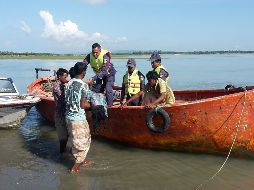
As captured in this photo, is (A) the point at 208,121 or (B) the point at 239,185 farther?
(A) the point at 208,121

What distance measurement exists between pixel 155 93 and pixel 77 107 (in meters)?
1.89

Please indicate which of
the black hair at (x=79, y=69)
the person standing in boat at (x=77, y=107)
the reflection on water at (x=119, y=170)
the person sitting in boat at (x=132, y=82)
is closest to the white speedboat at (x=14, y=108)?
the reflection on water at (x=119, y=170)

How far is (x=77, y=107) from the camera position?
610 centimetres

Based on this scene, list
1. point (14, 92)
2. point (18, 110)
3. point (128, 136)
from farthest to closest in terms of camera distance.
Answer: point (14, 92) → point (18, 110) → point (128, 136)

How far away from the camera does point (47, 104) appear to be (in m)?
10.2

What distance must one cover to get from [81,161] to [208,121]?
2.34 meters

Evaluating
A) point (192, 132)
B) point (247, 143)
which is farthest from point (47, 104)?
point (247, 143)

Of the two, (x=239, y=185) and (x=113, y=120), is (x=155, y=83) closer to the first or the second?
(x=113, y=120)

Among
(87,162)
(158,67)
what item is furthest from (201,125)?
(87,162)

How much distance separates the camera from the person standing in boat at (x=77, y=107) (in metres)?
6.06

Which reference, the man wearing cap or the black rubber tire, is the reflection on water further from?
the man wearing cap

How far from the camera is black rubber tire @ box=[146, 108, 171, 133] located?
6965 mm

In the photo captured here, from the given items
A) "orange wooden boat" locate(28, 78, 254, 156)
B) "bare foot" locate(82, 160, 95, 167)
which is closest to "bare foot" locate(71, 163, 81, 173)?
"bare foot" locate(82, 160, 95, 167)

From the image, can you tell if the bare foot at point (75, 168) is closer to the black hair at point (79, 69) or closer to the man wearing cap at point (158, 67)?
the black hair at point (79, 69)
